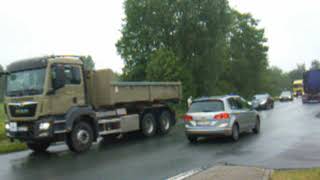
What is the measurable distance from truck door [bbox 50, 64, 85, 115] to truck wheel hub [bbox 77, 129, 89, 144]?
0.88m

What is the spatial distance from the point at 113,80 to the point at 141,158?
14.6 feet

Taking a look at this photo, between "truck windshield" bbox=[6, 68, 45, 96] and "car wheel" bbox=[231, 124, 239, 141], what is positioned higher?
"truck windshield" bbox=[6, 68, 45, 96]

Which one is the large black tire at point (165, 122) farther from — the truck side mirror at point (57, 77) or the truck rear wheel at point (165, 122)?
the truck side mirror at point (57, 77)

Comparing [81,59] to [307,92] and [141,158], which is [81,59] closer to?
[141,158]

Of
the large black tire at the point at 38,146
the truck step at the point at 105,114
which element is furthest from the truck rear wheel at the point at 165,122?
the large black tire at the point at 38,146

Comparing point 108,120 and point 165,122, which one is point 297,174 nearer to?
point 108,120

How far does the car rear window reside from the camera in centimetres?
1327

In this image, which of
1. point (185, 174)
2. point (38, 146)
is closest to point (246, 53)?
point (38, 146)

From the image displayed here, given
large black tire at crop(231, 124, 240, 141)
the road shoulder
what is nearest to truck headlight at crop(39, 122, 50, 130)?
the road shoulder

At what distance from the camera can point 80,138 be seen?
1270 centimetres

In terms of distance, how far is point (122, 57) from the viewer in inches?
1706

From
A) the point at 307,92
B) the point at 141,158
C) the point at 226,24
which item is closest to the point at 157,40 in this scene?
the point at 226,24

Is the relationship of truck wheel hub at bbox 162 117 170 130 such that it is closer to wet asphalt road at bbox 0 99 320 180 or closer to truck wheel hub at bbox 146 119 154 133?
truck wheel hub at bbox 146 119 154 133

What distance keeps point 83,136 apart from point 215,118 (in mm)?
4505
